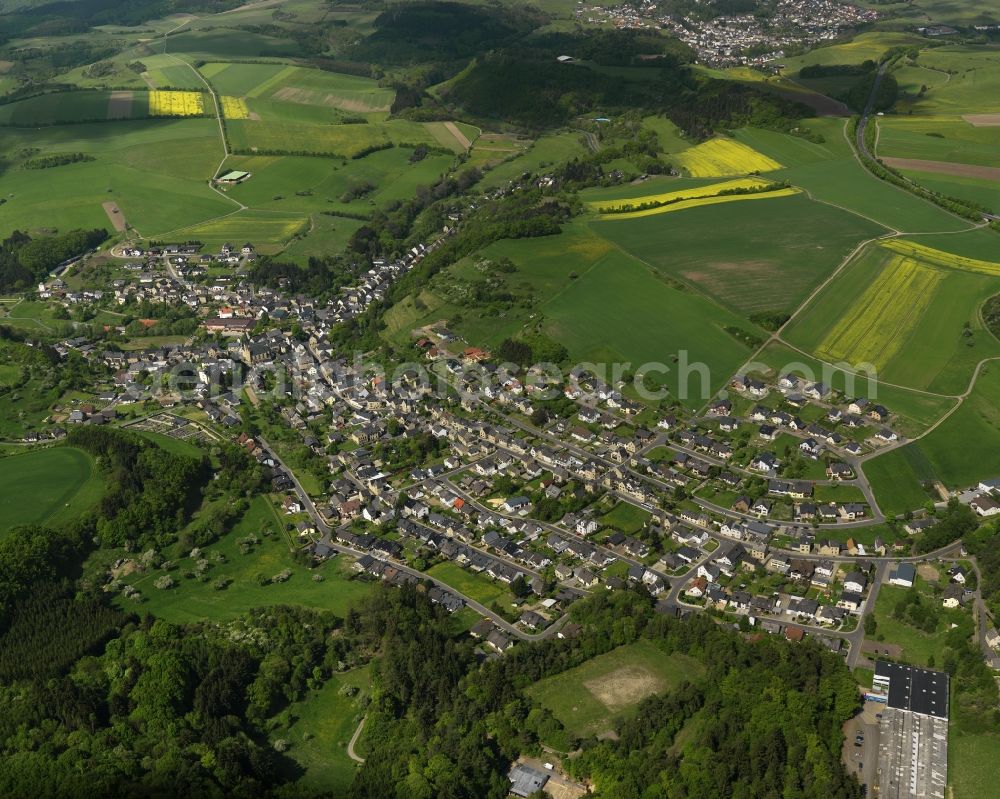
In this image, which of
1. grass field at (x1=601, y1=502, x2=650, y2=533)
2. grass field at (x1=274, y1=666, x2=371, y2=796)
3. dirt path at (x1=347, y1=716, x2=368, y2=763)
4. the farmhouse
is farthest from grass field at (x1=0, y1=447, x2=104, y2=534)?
the farmhouse

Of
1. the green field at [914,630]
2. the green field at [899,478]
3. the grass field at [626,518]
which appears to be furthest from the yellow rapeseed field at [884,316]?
the green field at [914,630]

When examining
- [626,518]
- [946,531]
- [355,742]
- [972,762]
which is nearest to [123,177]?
[626,518]

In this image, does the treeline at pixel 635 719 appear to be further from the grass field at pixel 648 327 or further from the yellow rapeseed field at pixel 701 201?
the yellow rapeseed field at pixel 701 201

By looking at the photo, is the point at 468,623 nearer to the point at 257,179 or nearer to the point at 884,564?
the point at 884,564

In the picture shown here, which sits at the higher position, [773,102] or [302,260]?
[773,102]

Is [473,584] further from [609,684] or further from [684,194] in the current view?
[684,194]

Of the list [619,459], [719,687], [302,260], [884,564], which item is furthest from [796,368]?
[302,260]

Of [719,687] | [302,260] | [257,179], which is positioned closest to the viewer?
[719,687]
